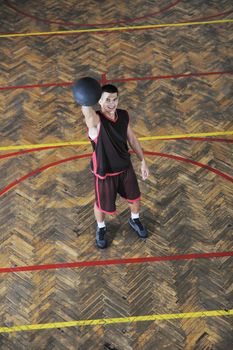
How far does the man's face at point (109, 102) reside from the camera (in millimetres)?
3196

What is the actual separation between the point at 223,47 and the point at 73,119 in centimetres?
247

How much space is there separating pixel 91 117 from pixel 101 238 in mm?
1530

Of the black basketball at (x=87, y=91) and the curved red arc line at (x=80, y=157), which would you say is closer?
the black basketball at (x=87, y=91)

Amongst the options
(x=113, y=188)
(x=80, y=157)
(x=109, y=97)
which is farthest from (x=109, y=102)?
(x=80, y=157)

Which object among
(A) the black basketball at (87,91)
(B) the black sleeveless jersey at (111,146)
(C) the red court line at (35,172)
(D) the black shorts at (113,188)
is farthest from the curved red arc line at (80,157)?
(A) the black basketball at (87,91)

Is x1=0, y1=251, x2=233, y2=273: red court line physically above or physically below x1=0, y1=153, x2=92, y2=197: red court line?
below

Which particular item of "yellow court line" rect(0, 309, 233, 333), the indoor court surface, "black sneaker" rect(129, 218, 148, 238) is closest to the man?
"black sneaker" rect(129, 218, 148, 238)

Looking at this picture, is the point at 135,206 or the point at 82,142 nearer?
the point at 135,206

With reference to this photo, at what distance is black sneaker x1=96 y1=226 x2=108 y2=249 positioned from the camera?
4289 millimetres

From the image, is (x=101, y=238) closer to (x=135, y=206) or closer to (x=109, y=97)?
(x=135, y=206)

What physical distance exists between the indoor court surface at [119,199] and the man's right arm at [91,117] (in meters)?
1.47

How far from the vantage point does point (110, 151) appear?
350cm

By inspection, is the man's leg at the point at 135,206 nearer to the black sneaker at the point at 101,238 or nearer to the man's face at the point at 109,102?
the black sneaker at the point at 101,238

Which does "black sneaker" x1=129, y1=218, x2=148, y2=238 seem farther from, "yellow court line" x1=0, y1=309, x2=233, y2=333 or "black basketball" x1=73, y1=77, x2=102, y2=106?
"black basketball" x1=73, y1=77, x2=102, y2=106
